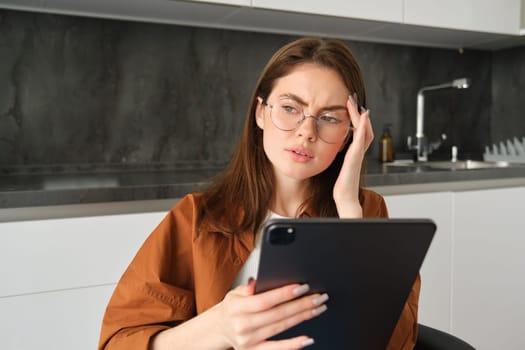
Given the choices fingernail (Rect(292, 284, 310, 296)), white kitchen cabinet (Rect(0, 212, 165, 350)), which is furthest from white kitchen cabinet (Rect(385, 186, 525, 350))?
fingernail (Rect(292, 284, 310, 296))


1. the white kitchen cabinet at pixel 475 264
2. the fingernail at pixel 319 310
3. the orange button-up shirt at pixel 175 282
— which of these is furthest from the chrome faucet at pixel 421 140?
the fingernail at pixel 319 310

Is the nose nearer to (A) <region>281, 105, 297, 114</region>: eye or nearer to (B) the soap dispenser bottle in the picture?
(A) <region>281, 105, 297, 114</region>: eye

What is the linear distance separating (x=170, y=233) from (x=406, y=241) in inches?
19.1

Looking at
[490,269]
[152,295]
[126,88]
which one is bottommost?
[490,269]

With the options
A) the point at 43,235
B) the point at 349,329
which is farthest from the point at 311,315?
the point at 43,235

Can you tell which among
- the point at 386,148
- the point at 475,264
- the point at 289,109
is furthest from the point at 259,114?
the point at 386,148

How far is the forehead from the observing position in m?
0.95

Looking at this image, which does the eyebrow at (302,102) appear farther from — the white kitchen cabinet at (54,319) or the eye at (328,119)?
the white kitchen cabinet at (54,319)

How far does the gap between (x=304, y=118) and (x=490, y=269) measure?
157 centimetres

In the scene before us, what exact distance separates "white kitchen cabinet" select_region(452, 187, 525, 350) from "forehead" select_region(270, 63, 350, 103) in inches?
50.3

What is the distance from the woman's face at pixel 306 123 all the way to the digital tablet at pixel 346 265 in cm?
33

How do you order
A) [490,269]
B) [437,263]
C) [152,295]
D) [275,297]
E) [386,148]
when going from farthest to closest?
[386,148]
[490,269]
[437,263]
[152,295]
[275,297]

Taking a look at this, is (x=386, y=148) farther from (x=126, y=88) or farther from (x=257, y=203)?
(x=257, y=203)

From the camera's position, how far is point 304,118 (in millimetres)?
941
